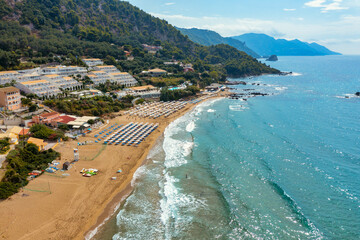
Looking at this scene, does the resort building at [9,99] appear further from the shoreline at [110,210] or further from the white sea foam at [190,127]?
the white sea foam at [190,127]

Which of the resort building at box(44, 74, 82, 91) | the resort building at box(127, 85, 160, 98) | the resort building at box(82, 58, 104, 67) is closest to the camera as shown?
the resort building at box(44, 74, 82, 91)

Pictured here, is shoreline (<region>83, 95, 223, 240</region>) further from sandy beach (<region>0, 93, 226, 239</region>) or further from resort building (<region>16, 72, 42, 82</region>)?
resort building (<region>16, 72, 42, 82</region>)

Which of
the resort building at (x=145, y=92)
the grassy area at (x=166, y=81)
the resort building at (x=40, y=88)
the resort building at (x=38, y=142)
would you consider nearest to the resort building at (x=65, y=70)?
the resort building at (x=40, y=88)

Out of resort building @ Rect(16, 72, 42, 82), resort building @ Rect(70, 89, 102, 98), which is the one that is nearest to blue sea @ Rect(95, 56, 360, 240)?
resort building @ Rect(70, 89, 102, 98)

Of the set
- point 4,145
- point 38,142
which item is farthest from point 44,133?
point 4,145

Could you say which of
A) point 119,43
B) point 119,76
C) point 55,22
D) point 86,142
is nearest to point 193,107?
point 119,76

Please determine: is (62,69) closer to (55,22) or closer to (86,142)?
(86,142)
